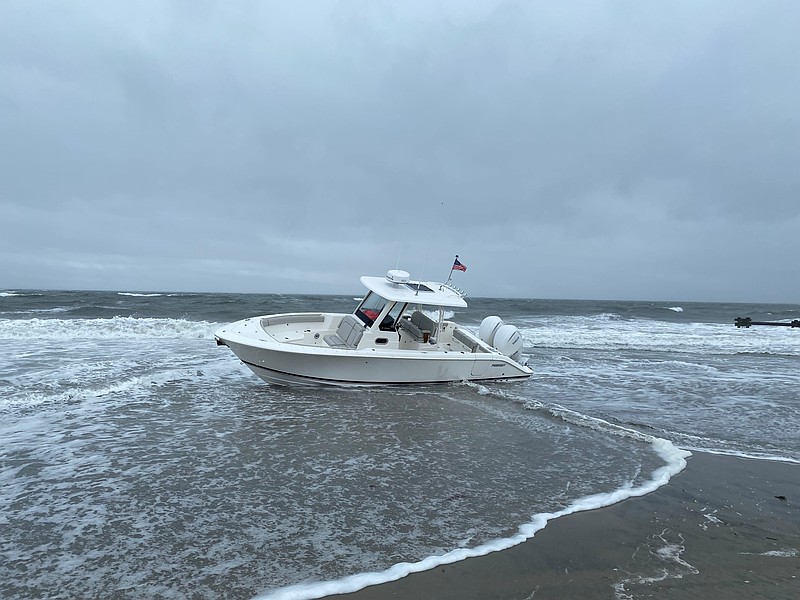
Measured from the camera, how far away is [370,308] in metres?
10.8

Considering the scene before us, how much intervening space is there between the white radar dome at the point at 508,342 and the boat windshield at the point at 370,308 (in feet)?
11.6

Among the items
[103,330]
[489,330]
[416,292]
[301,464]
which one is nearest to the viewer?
[301,464]

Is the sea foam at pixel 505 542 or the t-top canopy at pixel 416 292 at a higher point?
the t-top canopy at pixel 416 292

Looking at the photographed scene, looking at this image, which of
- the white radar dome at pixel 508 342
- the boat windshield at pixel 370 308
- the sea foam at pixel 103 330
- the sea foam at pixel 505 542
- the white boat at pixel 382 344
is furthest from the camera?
the sea foam at pixel 103 330

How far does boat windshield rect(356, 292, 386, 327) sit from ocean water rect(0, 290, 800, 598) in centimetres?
174

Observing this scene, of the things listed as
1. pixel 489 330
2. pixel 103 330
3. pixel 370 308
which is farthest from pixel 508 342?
pixel 103 330

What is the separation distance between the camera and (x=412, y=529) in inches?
163

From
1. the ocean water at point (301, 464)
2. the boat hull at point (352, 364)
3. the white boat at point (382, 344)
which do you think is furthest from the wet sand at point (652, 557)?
the white boat at point (382, 344)

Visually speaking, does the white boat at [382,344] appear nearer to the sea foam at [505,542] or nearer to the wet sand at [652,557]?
the sea foam at [505,542]

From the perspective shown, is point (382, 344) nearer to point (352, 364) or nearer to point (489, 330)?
point (352, 364)

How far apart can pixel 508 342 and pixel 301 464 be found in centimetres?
749

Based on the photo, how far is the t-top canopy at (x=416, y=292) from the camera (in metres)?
10.2

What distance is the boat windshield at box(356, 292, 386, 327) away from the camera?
34.0ft

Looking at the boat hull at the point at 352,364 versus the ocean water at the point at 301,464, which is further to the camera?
the boat hull at the point at 352,364
